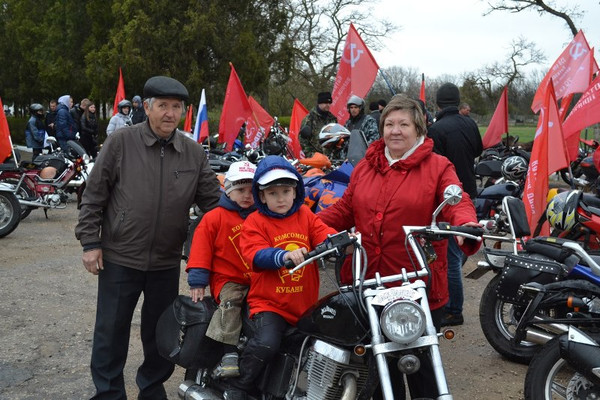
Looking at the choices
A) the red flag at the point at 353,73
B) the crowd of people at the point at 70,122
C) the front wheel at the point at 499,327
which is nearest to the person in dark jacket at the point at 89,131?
the crowd of people at the point at 70,122

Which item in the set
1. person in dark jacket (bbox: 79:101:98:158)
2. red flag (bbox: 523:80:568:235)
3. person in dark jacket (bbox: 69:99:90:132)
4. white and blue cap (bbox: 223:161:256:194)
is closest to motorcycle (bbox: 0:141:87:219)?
person in dark jacket (bbox: 69:99:90:132)

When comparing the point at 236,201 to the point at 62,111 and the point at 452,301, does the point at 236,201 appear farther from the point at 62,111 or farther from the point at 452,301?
the point at 62,111

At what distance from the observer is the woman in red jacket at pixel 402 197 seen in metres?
3.11

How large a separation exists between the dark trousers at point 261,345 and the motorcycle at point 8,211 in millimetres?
7163

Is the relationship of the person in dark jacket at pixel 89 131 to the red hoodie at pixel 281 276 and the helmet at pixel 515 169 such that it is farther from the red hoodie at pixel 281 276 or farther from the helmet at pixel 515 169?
the red hoodie at pixel 281 276

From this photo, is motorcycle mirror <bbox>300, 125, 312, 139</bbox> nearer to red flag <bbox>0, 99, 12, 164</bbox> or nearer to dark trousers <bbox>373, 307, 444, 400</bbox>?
red flag <bbox>0, 99, 12, 164</bbox>

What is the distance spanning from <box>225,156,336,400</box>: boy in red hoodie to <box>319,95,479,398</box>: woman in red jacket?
0.25m

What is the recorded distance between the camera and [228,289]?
340 centimetres

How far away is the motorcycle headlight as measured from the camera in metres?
2.46

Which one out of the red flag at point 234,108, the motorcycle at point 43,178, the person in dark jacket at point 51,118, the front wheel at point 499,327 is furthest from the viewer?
the person in dark jacket at point 51,118

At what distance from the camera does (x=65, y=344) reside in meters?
5.08

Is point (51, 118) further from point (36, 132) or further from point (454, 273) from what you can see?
point (454, 273)

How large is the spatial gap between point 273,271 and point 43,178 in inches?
343

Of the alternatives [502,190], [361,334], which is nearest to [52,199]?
[502,190]
